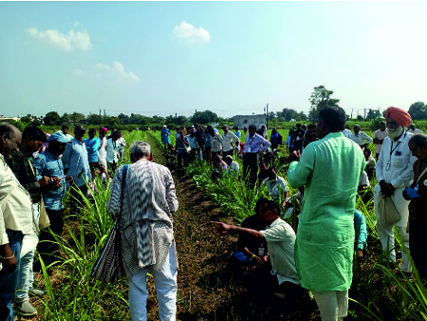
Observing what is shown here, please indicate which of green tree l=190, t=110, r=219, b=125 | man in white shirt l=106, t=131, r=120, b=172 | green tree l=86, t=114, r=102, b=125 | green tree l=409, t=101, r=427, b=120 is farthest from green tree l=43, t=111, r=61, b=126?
green tree l=409, t=101, r=427, b=120

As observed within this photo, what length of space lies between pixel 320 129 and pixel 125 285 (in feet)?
8.98

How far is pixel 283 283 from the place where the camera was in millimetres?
2820

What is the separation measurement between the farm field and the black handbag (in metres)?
0.19

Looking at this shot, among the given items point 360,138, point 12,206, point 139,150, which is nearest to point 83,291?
point 12,206

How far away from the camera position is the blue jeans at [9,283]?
201cm

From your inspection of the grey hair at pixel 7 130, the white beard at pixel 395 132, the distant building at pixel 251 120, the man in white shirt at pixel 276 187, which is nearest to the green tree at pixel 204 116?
the distant building at pixel 251 120

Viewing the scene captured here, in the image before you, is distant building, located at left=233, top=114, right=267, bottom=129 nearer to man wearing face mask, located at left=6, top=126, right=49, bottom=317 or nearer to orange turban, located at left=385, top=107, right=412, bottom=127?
orange turban, located at left=385, top=107, right=412, bottom=127

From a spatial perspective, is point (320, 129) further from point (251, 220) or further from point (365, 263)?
point (365, 263)

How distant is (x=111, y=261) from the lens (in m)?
2.37

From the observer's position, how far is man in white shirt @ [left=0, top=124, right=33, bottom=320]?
1901mm

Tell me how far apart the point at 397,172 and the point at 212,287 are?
8.23 feet

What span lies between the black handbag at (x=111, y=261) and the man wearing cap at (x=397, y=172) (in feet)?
9.35

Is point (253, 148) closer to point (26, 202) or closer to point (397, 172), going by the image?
point (397, 172)

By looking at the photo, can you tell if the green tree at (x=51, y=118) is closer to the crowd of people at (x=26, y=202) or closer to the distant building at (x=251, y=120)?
the distant building at (x=251, y=120)
